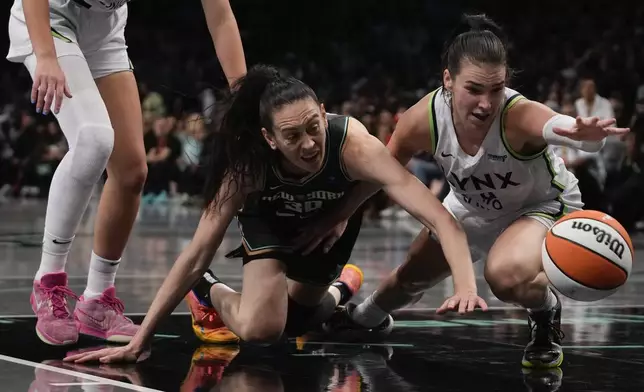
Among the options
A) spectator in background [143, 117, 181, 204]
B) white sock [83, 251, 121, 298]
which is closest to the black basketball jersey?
white sock [83, 251, 121, 298]

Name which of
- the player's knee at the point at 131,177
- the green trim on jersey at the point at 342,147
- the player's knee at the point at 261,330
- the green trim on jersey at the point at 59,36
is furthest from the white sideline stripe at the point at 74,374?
the green trim on jersey at the point at 59,36

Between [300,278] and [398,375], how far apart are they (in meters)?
0.77

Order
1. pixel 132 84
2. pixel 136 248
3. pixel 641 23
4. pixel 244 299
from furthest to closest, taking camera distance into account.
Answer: pixel 641 23, pixel 136 248, pixel 132 84, pixel 244 299

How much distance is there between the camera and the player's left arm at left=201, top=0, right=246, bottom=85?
15.9 ft

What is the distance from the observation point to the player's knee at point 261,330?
430 centimetres

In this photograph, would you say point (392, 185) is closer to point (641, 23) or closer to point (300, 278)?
point (300, 278)

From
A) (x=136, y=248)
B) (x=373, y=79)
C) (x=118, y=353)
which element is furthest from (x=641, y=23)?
(x=118, y=353)

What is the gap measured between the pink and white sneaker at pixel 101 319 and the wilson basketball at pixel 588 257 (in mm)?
1654

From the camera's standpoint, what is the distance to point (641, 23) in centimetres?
1516

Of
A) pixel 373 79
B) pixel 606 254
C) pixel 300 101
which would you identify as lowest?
pixel 373 79

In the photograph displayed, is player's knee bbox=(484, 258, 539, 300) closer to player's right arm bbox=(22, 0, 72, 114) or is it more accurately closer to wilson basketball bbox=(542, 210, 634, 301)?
wilson basketball bbox=(542, 210, 634, 301)

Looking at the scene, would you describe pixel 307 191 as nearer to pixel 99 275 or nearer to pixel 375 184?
pixel 375 184

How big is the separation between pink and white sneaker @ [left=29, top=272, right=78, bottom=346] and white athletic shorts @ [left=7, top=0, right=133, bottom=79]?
0.81 metres

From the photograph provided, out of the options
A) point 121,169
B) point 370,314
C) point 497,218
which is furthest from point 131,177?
point 497,218
